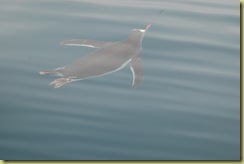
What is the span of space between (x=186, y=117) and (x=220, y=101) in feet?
0.75

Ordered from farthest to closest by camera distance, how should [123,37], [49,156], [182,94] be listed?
[123,37] < [182,94] < [49,156]

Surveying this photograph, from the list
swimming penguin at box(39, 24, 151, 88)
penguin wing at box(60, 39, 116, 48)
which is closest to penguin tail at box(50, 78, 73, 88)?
swimming penguin at box(39, 24, 151, 88)

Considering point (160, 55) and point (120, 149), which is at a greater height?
point (160, 55)

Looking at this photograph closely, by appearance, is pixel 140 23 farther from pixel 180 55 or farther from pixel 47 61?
pixel 47 61

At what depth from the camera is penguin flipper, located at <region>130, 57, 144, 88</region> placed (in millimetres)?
2690

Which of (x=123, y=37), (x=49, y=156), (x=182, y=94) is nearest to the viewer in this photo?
(x=49, y=156)

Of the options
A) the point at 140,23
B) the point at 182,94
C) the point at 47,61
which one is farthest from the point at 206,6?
the point at 47,61

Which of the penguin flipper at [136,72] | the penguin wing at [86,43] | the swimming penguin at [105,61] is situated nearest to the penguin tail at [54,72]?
the swimming penguin at [105,61]

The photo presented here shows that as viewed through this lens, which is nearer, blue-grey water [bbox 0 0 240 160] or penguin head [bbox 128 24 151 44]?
blue-grey water [bbox 0 0 240 160]

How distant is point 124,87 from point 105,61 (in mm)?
215

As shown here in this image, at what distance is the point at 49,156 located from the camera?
2496 millimetres

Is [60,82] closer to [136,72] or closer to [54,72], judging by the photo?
[54,72]

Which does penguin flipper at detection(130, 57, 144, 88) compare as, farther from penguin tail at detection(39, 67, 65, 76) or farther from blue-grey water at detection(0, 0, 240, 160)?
penguin tail at detection(39, 67, 65, 76)

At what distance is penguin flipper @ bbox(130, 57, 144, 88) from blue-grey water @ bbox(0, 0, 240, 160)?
0.03 meters
